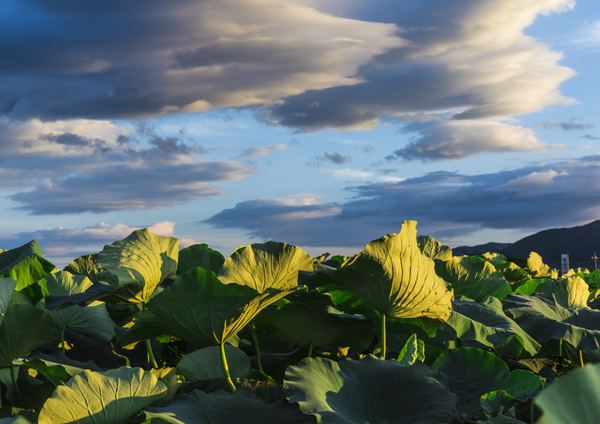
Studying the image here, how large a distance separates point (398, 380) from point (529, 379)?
0.35 m

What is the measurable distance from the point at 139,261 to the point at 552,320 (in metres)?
1.13

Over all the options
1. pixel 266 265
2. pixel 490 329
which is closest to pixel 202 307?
pixel 266 265

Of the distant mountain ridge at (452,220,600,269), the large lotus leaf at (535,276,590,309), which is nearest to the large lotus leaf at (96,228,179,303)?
the large lotus leaf at (535,276,590,309)

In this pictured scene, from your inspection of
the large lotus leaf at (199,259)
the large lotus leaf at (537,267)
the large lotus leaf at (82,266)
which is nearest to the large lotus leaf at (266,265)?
the large lotus leaf at (199,259)

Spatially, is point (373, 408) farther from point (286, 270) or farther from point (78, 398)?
point (78, 398)

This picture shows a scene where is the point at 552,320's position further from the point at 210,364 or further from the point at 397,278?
the point at 210,364

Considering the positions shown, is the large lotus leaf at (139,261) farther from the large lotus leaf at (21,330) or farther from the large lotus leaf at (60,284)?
the large lotus leaf at (60,284)

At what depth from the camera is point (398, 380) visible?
0.96 metres

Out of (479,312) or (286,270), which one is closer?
(286,270)

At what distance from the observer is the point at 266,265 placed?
1167 millimetres

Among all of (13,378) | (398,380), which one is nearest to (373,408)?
(398,380)

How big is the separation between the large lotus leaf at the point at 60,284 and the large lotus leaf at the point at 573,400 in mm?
1489

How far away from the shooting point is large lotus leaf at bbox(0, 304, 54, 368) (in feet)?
3.63

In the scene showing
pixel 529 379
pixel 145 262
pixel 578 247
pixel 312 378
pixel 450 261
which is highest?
pixel 145 262
